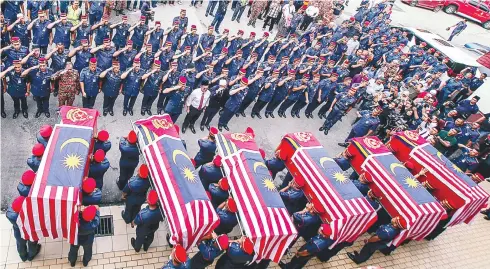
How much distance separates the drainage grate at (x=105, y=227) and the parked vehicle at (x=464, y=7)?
70.6ft

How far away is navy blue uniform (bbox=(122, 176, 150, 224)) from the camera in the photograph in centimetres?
547

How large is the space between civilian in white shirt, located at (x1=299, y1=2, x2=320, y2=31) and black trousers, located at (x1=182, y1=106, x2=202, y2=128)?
8.64m

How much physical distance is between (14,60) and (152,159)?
3.61 m

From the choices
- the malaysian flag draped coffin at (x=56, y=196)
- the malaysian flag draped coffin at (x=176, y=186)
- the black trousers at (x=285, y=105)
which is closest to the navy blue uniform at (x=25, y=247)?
the malaysian flag draped coffin at (x=56, y=196)

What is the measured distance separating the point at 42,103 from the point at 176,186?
429 centimetres

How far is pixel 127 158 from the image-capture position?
20.3ft

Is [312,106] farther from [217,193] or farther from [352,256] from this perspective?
[217,193]

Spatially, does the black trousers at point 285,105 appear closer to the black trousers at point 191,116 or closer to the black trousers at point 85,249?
the black trousers at point 191,116

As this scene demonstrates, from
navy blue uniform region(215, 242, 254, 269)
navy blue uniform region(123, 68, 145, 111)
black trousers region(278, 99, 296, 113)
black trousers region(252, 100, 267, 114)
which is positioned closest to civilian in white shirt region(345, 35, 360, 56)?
black trousers region(278, 99, 296, 113)

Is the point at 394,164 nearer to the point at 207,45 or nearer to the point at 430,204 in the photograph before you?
the point at 430,204

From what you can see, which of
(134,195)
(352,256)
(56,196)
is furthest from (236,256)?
(352,256)

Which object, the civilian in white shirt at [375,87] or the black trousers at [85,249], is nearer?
the black trousers at [85,249]

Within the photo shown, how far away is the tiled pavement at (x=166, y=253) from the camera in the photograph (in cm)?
540

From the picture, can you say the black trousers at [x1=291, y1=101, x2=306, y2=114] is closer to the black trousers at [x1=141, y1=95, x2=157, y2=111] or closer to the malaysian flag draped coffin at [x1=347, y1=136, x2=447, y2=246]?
the malaysian flag draped coffin at [x1=347, y1=136, x2=447, y2=246]
